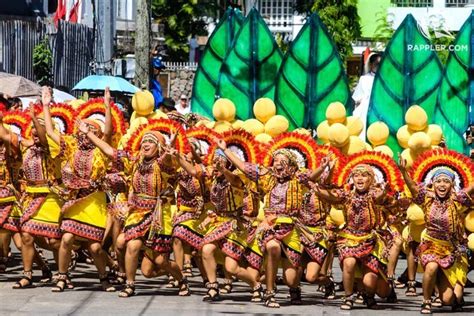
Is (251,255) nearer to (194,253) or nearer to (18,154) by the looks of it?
(194,253)

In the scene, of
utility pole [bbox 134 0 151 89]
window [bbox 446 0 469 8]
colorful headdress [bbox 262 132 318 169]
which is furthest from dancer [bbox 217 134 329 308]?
window [bbox 446 0 469 8]

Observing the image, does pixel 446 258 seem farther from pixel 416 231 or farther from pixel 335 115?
pixel 335 115

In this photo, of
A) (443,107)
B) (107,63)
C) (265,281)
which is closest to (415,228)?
(265,281)

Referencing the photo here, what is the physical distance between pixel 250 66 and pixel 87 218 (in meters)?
5.52

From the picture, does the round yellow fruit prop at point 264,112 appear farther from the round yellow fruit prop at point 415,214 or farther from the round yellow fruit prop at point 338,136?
the round yellow fruit prop at point 415,214

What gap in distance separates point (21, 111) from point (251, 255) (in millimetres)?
3270

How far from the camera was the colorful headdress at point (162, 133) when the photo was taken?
1417 centimetres

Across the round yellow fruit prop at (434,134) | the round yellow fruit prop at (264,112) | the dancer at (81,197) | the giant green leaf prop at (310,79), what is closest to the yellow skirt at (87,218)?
the dancer at (81,197)

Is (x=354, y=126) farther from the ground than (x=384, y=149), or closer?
farther from the ground

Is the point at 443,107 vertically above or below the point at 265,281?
above

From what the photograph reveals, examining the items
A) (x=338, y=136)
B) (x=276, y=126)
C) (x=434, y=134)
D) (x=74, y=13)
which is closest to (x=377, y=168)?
(x=338, y=136)

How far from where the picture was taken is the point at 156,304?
13.3 metres

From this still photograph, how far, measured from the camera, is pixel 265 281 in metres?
13.7

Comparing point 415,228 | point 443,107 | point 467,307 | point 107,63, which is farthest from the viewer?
point 107,63
